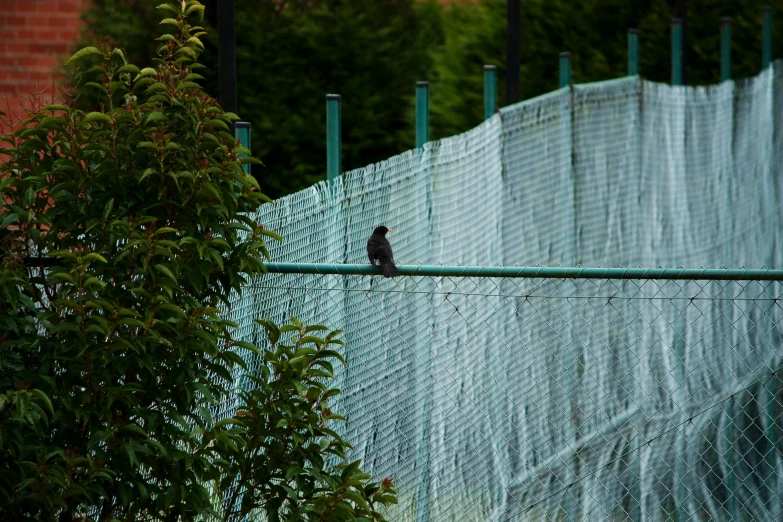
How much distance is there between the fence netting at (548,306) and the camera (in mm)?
4516

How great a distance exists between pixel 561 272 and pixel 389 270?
614 millimetres

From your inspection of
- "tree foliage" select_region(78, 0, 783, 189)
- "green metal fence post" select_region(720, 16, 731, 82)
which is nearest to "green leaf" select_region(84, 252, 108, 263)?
"tree foliage" select_region(78, 0, 783, 189)

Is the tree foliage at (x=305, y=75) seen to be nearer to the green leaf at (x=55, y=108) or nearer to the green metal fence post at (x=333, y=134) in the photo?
the green metal fence post at (x=333, y=134)

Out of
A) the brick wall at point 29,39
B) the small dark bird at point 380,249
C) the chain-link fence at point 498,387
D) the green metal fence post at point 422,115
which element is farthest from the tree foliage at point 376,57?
the small dark bird at point 380,249

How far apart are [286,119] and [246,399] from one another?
641cm

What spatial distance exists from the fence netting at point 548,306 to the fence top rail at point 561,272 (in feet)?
0.32

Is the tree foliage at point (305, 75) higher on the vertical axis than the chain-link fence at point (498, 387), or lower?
higher

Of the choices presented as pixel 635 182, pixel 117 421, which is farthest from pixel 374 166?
pixel 635 182

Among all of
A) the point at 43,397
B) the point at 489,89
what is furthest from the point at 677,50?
the point at 43,397

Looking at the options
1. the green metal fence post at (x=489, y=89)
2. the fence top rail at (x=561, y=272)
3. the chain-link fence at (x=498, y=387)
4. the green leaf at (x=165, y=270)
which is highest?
the green metal fence post at (x=489, y=89)

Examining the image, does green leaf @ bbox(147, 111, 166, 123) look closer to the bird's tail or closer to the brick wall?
the bird's tail

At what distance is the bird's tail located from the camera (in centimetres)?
388

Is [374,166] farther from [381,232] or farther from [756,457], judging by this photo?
[756,457]

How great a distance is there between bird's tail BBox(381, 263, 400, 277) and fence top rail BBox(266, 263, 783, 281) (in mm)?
68
